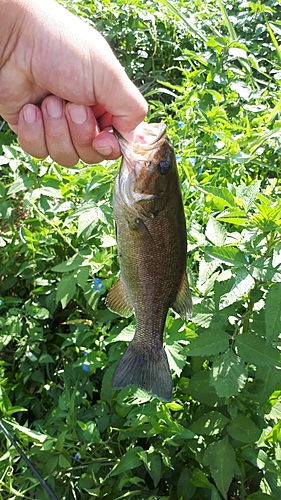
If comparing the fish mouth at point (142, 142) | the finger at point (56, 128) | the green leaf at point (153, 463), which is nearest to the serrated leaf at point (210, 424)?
the green leaf at point (153, 463)

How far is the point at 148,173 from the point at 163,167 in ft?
0.18

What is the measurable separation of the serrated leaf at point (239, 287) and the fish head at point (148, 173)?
357mm

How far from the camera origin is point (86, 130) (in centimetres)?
172

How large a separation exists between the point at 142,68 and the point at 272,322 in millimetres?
3953

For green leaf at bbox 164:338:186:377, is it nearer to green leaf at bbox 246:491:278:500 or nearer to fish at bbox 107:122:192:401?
fish at bbox 107:122:192:401

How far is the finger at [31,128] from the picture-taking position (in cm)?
174

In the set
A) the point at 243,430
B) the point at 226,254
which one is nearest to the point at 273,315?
the point at 226,254

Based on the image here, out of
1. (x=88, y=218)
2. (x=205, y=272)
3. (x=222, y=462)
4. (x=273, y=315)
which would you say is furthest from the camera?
(x=88, y=218)

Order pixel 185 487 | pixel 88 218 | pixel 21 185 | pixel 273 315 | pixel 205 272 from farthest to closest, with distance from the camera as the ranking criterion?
pixel 21 185
pixel 88 218
pixel 185 487
pixel 205 272
pixel 273 315

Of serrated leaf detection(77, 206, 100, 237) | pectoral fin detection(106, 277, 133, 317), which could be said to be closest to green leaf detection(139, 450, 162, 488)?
pectoral fin detection(106, 277, 133, 317)

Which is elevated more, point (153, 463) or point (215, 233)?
point (215, 233)

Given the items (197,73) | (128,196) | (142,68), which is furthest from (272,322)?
(142,68)

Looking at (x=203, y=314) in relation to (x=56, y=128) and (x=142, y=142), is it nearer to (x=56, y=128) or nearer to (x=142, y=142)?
(x=142, y=142)

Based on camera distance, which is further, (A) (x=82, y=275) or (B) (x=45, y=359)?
(B) (x=45, y=359)
